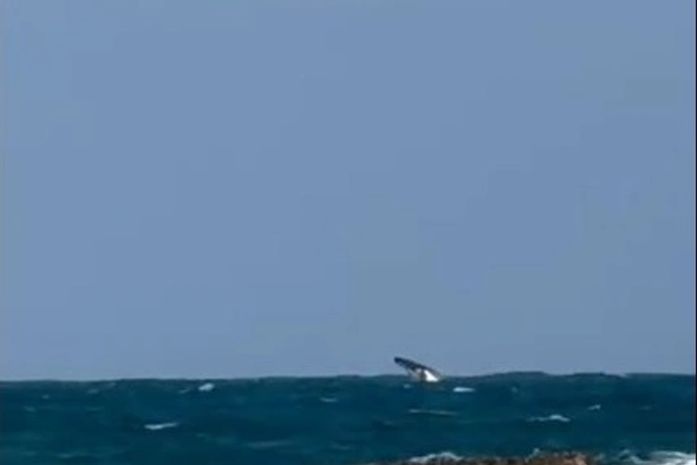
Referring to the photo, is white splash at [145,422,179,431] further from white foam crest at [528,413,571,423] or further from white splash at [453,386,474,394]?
white splash at [453,386,474,394]

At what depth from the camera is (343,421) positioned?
231 feet

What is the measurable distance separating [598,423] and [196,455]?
12.4m

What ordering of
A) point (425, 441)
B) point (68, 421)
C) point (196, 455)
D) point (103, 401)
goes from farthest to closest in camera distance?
point (103, 401)
point (68, 421)
point (425, 441)
point (196, 455)

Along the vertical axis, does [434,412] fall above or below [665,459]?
above

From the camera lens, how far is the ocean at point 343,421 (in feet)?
188

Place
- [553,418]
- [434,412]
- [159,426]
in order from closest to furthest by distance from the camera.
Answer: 1. [159,426]
2. [553,418]
3. [434,412]

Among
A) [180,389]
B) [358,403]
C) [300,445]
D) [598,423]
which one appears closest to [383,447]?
[300,445]

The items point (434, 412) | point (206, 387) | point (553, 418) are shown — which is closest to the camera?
point (553, 418)

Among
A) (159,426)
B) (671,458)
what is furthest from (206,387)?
(671,458)

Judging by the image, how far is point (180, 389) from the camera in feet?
319

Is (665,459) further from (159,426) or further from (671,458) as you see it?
(159,426)

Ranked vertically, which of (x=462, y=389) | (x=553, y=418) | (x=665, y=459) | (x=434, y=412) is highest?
(x=462, y=389)

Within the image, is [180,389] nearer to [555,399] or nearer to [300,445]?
[555,399]

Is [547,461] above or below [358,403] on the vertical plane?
below
